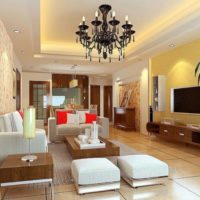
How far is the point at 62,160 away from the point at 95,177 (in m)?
1.61

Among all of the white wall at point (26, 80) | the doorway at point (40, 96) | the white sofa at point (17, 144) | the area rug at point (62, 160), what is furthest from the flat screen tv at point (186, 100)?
the white wall at point (26, 80)

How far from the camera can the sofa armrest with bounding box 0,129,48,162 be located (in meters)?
2.79

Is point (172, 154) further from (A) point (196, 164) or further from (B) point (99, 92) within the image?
(B) point (99, 92)

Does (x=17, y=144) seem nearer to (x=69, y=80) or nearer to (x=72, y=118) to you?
(x=72, y=118)

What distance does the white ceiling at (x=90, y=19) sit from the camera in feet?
11.7

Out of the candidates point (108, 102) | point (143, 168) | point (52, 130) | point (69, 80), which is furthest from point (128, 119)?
point (143, 168)

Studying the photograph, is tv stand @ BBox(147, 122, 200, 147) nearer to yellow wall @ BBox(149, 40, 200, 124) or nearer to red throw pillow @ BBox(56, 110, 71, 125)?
yellow wall @ BBox(149, 40, 200, 124)

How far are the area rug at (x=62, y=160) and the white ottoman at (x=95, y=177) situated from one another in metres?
0.47

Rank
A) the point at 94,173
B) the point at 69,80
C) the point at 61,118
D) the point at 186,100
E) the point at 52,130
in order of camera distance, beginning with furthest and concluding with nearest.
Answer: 1. the point at 69,80
2. the point at 61,118
3. the point at 52,130
4. the point at 186,100
5. the point at 94,173

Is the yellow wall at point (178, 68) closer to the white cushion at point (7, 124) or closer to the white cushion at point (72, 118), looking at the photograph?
the white cushion at point (72, 118)

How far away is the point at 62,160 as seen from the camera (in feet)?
12.6

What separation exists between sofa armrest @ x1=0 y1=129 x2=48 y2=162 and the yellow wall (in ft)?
12.0

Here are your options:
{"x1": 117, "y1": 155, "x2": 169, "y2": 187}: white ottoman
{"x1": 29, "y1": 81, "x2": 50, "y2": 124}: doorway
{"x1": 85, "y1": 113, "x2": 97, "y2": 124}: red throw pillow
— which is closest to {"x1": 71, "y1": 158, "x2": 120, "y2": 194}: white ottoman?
{"x1": 117, "y1": 155, "x2": 169, "y2": 187}: white ottoman

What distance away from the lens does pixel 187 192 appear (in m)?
2.46
